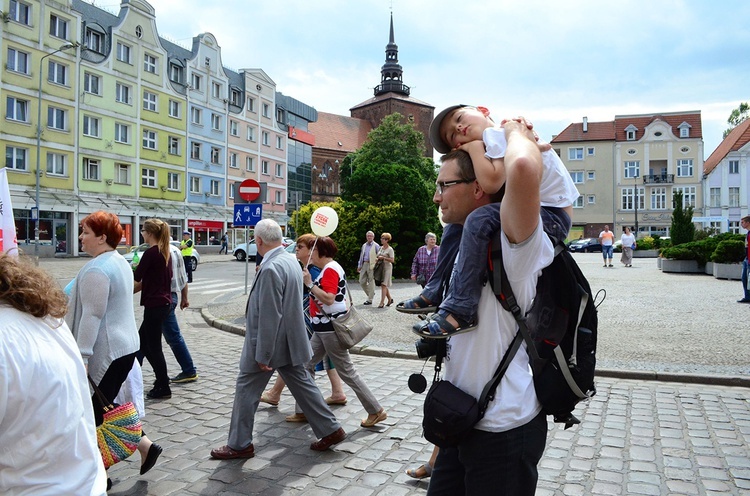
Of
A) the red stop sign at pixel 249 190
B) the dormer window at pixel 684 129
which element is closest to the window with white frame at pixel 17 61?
the red stop sign at pixel 249 190

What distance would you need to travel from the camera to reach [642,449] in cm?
479

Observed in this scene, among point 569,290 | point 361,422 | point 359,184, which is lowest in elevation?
point 361,422

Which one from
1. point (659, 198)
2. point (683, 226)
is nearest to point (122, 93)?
point (683, 226)

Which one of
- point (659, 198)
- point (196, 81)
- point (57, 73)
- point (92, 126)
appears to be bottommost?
point (659, 198)

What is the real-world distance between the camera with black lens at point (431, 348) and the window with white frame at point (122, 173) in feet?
150

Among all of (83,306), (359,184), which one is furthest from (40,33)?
(83,306)

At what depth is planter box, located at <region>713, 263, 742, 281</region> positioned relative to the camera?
1927 centimetres

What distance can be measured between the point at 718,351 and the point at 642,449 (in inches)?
186

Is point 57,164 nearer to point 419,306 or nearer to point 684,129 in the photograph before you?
point 419,306

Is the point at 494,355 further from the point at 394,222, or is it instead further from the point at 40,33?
the point at 40,33

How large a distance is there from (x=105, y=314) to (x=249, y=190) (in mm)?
11374

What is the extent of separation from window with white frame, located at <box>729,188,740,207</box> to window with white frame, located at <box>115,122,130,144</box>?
64.0 metres

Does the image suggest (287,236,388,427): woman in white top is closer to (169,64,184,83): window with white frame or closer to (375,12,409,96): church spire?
(169,64,184,83): window with white frame

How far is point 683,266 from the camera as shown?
942 inches
